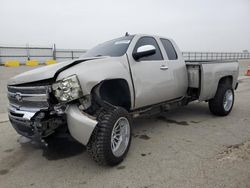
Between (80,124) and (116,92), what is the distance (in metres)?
1.16

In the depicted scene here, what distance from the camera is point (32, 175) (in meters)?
3.20

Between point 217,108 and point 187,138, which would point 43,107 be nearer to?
point 187,138

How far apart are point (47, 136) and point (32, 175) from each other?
641 mm

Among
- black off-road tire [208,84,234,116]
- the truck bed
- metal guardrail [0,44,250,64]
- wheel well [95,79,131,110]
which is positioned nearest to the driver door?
wheel well [95,79,131,110]

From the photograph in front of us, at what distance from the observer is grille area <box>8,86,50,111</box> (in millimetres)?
3004

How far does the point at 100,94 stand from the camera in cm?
370

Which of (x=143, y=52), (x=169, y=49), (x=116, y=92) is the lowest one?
(x=116, y=92)

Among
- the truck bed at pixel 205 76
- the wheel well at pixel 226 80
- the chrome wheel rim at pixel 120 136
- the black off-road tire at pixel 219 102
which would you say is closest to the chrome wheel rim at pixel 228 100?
the black off-road tire at pixel 219 102

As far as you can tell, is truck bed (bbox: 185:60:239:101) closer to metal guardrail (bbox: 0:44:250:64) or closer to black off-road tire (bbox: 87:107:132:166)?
black off-road tire (bbox: 87:107:132:166)

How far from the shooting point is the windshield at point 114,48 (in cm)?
411

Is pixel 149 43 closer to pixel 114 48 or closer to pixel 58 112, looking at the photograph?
pixel 114 48

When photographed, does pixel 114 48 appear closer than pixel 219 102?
Yes

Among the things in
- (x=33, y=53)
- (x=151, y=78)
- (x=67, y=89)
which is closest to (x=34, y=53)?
(x=33, y=53)

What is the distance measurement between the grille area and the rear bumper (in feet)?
1.07
